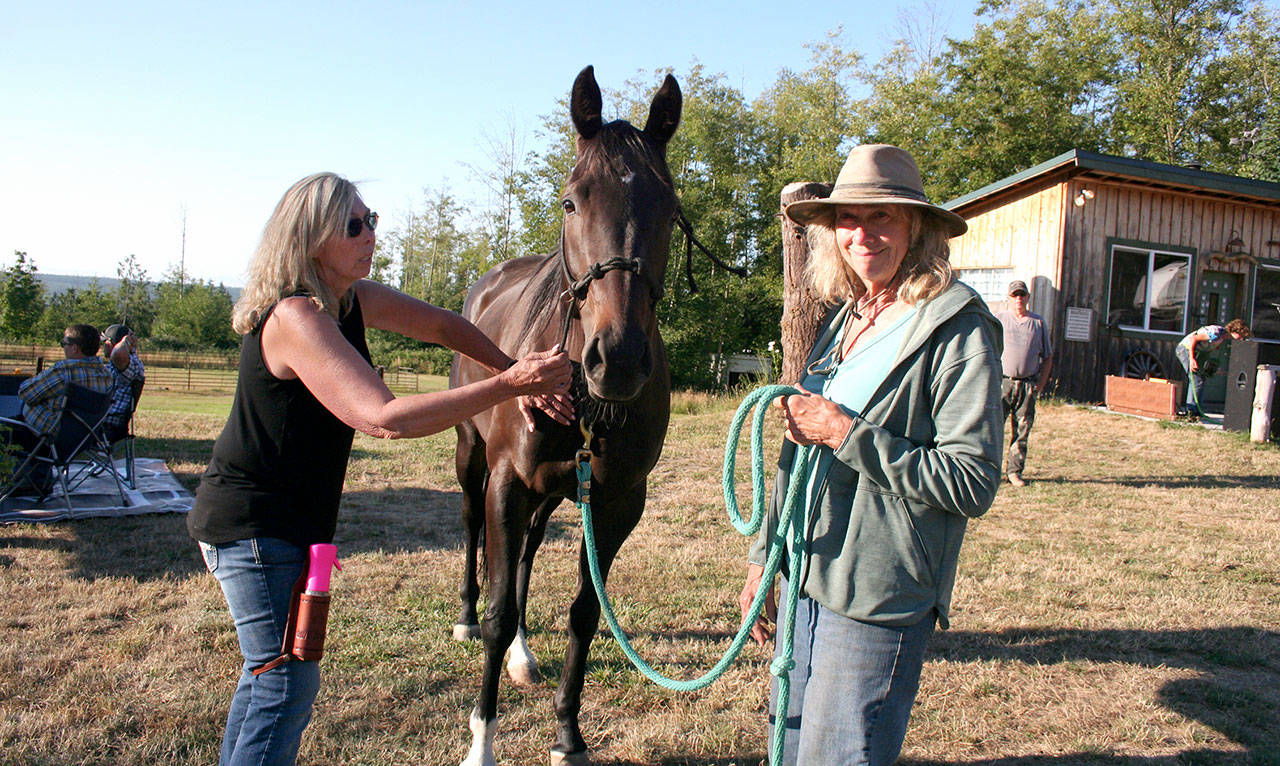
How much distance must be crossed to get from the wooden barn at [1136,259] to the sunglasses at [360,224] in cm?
1333

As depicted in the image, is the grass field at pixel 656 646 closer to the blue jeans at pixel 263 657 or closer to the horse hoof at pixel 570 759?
the horse hoof at pixel 570 759

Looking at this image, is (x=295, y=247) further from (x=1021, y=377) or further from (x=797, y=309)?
(x=1021, y=377)

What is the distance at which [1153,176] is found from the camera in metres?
12.7

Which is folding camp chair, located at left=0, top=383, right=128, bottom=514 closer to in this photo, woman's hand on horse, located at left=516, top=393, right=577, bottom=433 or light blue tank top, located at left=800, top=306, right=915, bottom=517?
woman's hand on horse, located at left=516, top=393, right=577, bottom=433

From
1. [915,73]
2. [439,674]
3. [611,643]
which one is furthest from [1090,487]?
[915,73]

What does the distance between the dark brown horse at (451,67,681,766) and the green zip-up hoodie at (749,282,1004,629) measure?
730 millimetres

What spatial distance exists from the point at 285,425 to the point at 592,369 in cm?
83

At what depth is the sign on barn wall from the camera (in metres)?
13.0

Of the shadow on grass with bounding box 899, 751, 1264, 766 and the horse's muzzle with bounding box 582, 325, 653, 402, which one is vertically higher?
the horse's muzzle with bounding box 582, 325, 653, 402

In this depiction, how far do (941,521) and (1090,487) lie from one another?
24.8 feet

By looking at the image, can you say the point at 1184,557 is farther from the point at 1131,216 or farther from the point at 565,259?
the point at 1131,216

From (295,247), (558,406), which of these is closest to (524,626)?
(558,406)

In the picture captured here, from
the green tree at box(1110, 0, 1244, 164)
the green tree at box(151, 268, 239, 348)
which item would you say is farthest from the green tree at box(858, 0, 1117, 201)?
the green tree at box(151, 268, 239, 348)

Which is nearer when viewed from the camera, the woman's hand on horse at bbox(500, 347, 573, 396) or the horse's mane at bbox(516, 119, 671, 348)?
the woman's hand on horse at bbox(500, 347, 573, 396)
